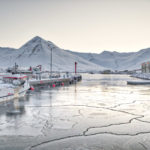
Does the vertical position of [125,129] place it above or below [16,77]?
below

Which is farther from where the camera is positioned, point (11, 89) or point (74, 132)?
point (11, 89)

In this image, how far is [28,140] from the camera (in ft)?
34.1

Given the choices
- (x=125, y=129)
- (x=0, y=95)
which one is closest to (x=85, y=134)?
(x=125, y=129)

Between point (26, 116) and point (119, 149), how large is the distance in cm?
922

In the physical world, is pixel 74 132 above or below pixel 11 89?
below

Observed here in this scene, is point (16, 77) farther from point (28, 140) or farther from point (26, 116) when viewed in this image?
point (28, 140)

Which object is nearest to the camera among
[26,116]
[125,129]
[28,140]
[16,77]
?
[28,140]

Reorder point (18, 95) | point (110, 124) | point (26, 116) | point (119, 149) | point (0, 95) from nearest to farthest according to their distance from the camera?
point (119, 149) → point (110, 124) → point (26, 116) → point (0, 95) → point (18, 95)

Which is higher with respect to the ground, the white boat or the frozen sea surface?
the white boat

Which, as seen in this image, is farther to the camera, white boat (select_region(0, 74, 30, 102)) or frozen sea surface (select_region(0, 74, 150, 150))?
white boat (select_region(0, 74, 30, 102))

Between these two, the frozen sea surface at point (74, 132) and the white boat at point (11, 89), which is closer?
the frozen sea surface at point (74, 132)

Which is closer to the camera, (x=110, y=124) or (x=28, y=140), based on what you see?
(x=28, y=140)

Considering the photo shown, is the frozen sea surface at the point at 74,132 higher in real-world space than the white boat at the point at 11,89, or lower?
lower

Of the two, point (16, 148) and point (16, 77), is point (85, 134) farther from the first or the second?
point (16, 77)
